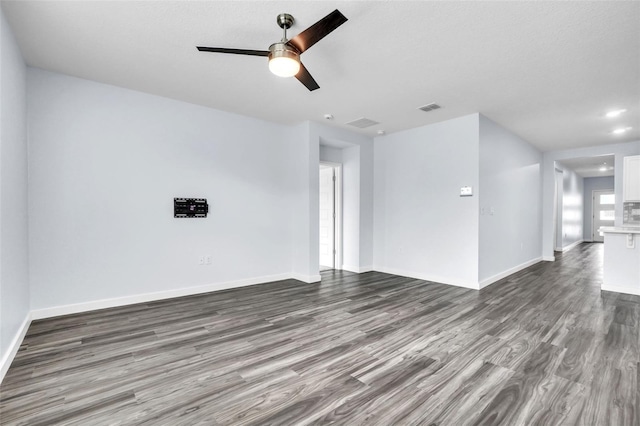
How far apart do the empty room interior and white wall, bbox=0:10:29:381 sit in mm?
41

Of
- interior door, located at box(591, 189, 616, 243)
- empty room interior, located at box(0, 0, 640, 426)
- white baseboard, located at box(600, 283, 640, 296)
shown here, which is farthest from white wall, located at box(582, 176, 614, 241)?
white baseboard, located at box(600, 283, 640, 296)

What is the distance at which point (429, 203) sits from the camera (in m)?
5.35

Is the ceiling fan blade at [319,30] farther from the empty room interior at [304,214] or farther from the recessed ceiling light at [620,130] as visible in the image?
the recessed ceiling light at [620,130]

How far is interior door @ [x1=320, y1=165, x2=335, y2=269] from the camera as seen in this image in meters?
6.45

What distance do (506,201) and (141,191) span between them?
6.10 m

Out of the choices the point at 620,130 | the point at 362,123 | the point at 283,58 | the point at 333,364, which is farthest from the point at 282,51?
the point at 620,130

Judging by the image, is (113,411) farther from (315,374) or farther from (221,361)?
Result: (315,374)

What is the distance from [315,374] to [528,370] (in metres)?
1.66

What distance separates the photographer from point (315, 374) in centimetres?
226

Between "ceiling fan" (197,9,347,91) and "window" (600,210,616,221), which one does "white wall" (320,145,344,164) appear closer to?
"ceiling fan" (197,9,347,91)

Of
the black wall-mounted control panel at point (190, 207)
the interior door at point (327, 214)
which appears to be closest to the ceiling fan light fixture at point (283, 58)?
the black wall-mounted control panel at point (190, 207)

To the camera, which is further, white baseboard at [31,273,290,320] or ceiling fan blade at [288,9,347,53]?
white baseboard at [31,273,290,320]

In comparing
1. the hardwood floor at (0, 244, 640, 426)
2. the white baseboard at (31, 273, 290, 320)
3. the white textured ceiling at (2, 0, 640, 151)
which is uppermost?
the white textured ceiling at (2, 0, 640, 151)

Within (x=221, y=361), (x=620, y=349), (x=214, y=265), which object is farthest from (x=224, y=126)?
(x=620, y=349)
